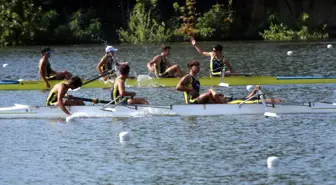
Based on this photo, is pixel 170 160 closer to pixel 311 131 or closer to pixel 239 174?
pixel 239 174

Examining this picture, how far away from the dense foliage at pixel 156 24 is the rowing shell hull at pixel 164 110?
29523mm

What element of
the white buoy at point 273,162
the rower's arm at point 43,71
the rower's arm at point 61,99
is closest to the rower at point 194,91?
the rower's arm at point 61,99

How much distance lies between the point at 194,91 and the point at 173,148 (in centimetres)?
351

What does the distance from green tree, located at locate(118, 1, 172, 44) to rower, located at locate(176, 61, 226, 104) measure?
98.0 feet

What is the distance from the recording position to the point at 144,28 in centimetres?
5275

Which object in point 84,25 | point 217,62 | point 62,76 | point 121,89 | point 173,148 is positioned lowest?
point 173,148

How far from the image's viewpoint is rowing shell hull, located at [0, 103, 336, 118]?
72.6 feet

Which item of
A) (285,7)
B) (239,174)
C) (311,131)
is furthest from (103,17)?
(239,174)

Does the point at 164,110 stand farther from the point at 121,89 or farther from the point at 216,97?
the point at 216,97

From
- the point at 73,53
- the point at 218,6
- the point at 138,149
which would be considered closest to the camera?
the point at 138,149

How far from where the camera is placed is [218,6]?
53.2 metres

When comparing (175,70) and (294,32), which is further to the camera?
(294,32)

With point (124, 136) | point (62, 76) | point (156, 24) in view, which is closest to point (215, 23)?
point (156, 24)

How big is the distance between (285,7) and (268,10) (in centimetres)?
189
